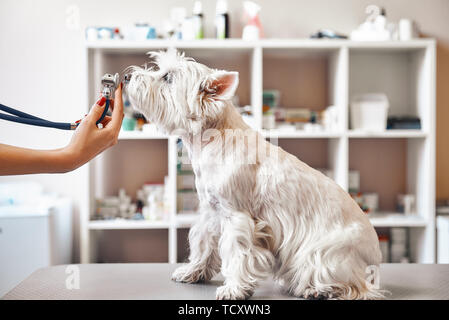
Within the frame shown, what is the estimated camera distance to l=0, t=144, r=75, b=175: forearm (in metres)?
0.82

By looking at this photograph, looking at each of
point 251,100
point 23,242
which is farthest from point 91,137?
point 251,100

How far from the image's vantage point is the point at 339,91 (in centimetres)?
255

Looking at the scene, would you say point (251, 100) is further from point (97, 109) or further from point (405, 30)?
point (97, 109)

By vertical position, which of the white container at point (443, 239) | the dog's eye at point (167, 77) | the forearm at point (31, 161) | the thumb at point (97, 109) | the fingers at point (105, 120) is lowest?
the white container at point (443, 239)

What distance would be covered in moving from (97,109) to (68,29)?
Answer: 6.93ft

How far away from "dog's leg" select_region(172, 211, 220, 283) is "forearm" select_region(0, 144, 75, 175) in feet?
1.14

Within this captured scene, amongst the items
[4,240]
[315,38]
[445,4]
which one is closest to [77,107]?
[4,240]

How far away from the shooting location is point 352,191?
2.74m

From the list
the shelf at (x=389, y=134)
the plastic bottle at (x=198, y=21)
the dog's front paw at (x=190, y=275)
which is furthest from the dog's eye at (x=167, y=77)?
the shelf at (x=389, y=134)

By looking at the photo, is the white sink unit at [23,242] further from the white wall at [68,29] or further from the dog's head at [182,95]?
the dog's head at [182,95]

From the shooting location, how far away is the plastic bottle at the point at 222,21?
8.34ft

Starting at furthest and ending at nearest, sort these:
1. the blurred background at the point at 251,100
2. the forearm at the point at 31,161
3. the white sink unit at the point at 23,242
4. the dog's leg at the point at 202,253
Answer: the blurred background at the point at 251,100 → the white sink unit at the point at 23,242 → the dog's leg at the point at 202,253 → the forearm at the point at 31,161

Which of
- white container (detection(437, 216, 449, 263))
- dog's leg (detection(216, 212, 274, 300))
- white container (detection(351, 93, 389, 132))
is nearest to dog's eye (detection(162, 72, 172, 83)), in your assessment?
dog's leg (detection(216, 212, 274, 300))
